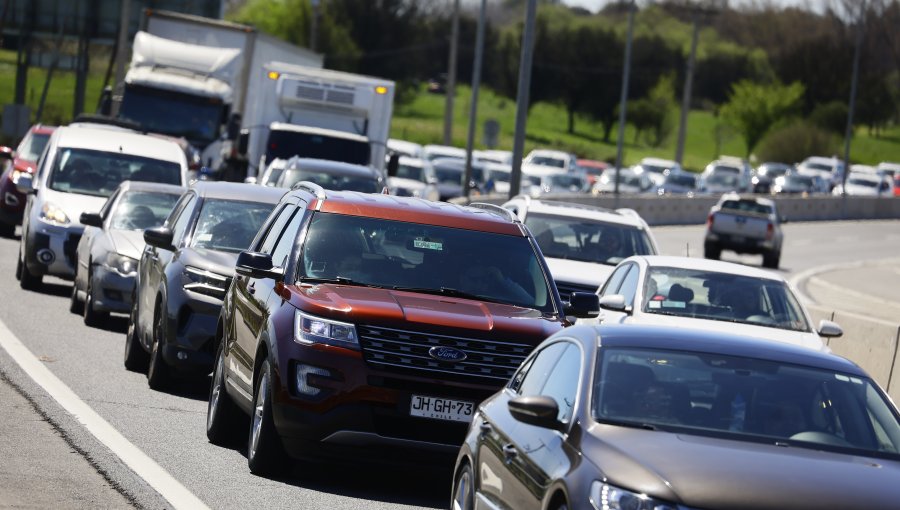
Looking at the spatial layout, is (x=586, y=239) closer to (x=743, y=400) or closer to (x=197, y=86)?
(x=743, y=400)

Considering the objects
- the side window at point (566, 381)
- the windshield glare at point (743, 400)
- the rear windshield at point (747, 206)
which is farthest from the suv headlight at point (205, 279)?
the rear windshield at point (747, 206)

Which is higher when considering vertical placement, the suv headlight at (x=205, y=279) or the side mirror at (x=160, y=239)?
the side mirror at (x=160, y=239)

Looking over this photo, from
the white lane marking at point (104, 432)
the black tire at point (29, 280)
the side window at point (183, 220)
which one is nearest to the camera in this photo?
the white lane marking at point (104, 432)

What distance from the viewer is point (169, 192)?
63.4 feet

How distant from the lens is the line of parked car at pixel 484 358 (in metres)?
6.74

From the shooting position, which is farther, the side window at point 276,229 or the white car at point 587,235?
the white car at point 587,235

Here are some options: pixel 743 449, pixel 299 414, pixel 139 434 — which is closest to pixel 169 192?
pixel 139 434

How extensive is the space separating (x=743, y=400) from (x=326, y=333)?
3.20 meters

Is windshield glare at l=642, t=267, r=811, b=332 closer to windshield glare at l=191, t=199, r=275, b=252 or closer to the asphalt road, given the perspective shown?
windshield glare at l=191, t=199, r=275, b=252

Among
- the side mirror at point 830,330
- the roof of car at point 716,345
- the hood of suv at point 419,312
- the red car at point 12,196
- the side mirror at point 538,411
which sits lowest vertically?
the red car at point 12,196

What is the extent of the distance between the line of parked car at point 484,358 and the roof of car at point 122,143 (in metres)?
4.29

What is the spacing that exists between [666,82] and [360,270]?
386 feet

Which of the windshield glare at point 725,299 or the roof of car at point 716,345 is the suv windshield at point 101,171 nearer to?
the windshield glare at point 725,299

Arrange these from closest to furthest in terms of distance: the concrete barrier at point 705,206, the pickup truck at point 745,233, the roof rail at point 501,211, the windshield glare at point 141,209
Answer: the roof rail at point 501,211 < the windshield glare at point 141,209 < the pickup truck at point 745,233 < the concrete barrier at point 705,206
